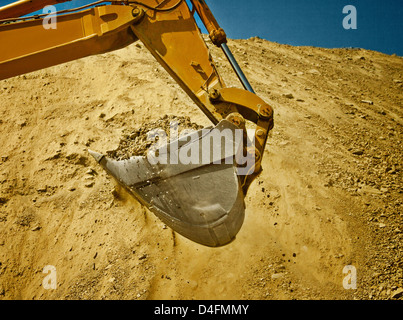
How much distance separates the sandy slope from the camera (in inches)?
125

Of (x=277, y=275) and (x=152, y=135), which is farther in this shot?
(x=152, y=135)

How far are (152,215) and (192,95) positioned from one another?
84.8 inches

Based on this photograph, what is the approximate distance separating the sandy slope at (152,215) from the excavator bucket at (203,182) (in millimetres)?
1302

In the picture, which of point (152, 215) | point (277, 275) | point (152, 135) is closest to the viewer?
point (277, 275)

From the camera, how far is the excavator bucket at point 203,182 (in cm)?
218

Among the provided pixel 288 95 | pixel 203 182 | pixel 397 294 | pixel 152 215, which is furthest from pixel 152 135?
pixel 288 95

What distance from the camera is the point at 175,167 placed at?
7.39 feet

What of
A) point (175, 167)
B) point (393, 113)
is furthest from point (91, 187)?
point (393, 113)

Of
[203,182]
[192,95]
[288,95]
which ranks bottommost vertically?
[288,95]

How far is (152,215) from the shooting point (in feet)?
12.8

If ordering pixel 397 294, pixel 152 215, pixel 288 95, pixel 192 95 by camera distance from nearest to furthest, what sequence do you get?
1. pixel 192 95
2. pixel 397 294
3. pixel 152 215
4. pixel 288 95

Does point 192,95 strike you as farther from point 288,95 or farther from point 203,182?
point 288,95

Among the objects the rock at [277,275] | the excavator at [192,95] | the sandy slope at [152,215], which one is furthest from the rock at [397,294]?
the excavator at [192,95]

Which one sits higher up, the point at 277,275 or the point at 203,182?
the point at 203,182
